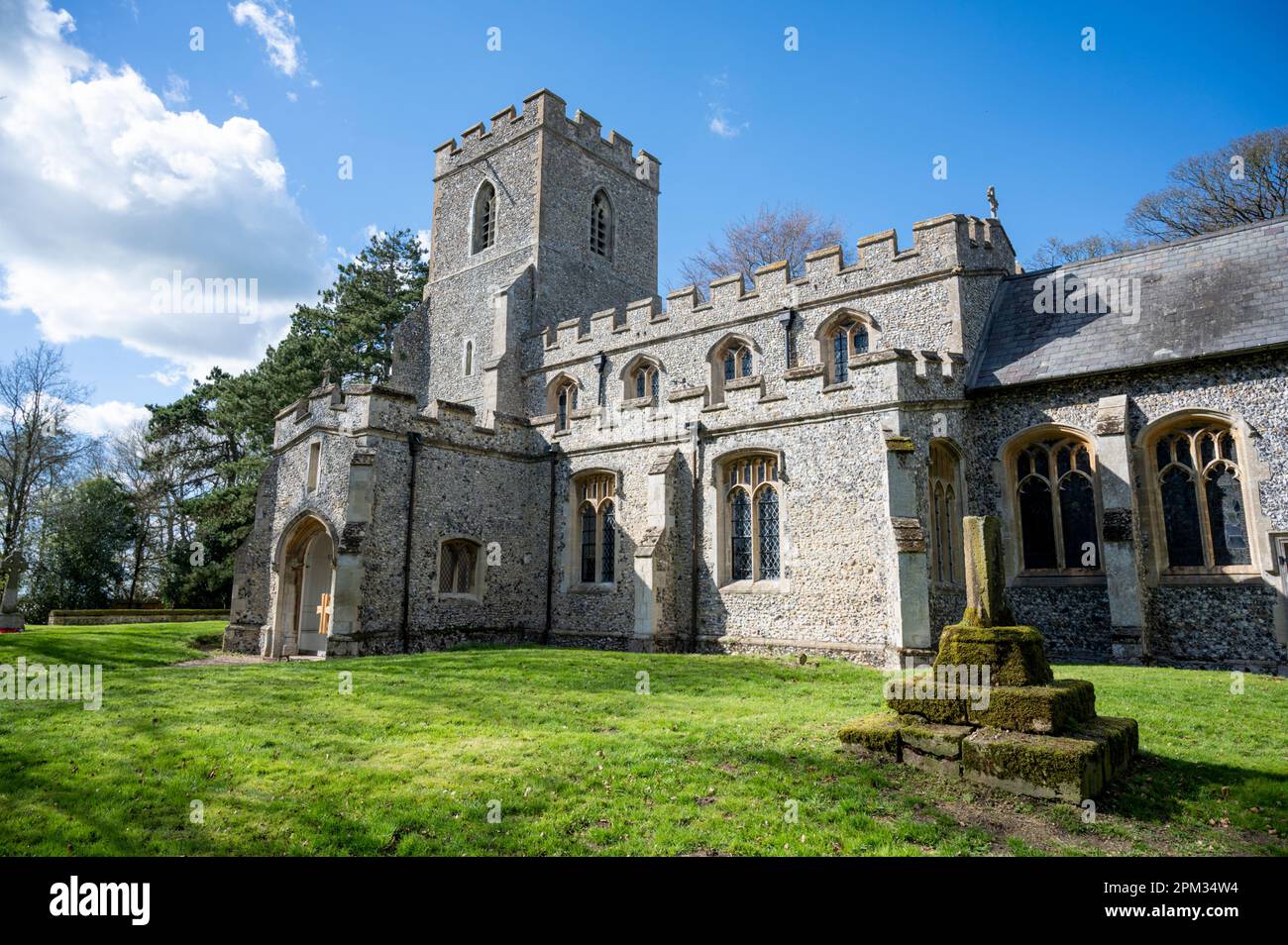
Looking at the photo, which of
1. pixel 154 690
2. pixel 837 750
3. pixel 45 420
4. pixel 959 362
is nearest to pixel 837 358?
pixel 959 362

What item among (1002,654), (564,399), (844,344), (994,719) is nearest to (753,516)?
(844,344)

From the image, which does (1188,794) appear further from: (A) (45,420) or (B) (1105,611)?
(A) (45,420)

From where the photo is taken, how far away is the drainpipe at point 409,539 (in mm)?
15094

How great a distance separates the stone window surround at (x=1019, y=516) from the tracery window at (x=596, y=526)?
7684mm

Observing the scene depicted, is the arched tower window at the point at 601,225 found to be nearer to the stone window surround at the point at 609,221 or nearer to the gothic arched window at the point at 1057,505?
the stone window surround at the point at 609,221

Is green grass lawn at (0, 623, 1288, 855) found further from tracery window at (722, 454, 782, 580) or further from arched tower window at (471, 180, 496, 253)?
arched tower window at (471, 180, 496, 253)

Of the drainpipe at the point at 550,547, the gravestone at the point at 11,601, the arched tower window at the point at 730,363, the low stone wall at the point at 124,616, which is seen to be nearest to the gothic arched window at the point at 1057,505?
the arched tower window at the point at 730,363

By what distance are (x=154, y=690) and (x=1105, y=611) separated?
14603 millimetres

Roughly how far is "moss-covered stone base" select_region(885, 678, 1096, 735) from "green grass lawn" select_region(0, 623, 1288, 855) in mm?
558

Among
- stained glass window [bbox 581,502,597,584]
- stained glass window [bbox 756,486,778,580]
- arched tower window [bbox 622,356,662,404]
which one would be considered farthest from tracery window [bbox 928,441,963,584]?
arched tower window [bbox 622,356,662,404]

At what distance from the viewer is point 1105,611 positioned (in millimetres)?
12922

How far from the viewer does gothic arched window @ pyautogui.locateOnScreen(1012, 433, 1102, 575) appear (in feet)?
44.4

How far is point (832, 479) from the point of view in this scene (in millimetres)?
13523

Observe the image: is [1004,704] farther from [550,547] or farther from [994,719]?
[550,547]
